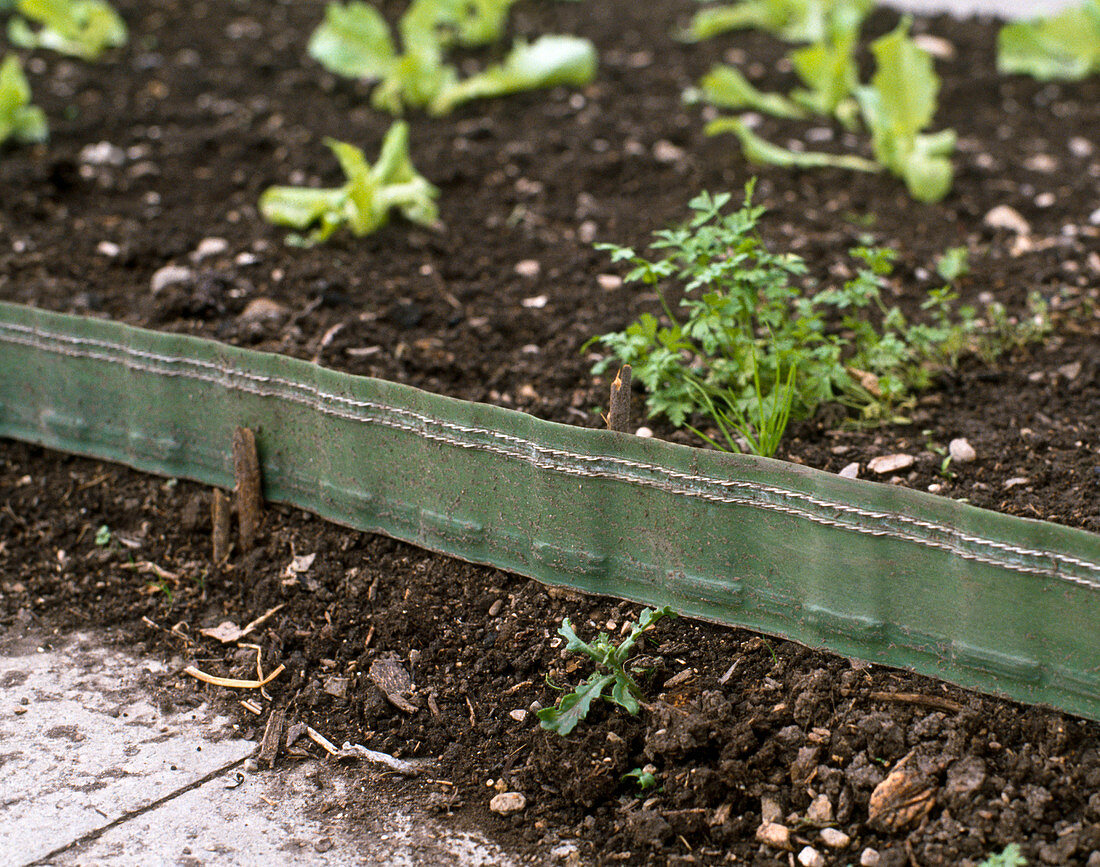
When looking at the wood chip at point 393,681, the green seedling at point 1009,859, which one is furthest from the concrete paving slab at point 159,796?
the green seedling at point 1009,859

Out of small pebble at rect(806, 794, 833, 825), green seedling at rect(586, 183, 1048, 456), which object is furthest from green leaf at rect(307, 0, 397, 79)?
small pebble at rect(806, 794, 833, 825)

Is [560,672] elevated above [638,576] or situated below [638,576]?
below

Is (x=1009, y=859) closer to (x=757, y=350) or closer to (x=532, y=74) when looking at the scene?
(x=757, y=350)

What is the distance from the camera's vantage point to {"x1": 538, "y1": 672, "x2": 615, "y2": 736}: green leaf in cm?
183

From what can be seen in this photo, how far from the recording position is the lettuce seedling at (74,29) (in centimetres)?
464

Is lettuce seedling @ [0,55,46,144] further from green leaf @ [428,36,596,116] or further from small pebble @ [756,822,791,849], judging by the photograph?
small pebble @ [756,822,791,849]

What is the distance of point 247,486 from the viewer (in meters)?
2.43

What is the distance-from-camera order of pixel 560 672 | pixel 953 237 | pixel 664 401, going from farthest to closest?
pixel 953 237, pixel 664 401, pixel 560 672

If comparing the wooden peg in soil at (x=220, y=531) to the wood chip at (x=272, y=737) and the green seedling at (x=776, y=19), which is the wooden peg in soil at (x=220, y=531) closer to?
the wood chip at (x=272, y=737)

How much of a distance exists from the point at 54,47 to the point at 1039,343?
431 centimetres

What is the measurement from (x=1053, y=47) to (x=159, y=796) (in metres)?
4.49

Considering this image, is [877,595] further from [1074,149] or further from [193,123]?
[193,123]

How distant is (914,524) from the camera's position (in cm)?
177

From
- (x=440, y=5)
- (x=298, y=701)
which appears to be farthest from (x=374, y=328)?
(x=440, y=5)
